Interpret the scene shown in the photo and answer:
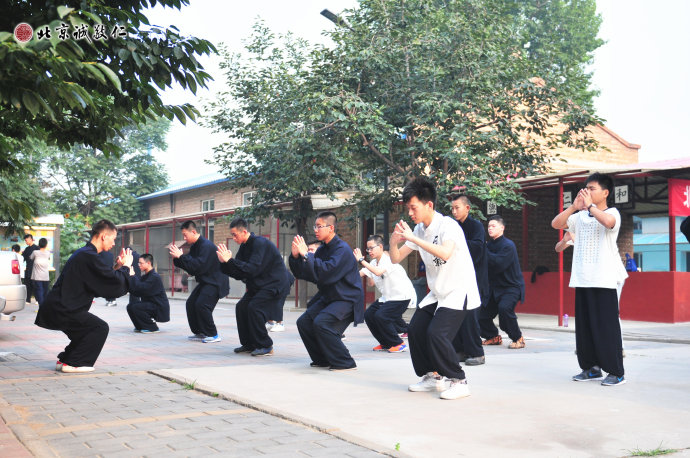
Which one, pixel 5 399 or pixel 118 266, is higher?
pixel 118 266

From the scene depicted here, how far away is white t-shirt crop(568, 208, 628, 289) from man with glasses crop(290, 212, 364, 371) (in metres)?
2.26

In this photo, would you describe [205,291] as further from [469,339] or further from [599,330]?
[599,330]

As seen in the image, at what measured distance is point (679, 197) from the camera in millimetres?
14727

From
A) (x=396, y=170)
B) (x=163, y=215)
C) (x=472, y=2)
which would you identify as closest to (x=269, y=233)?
(x=396, y=170)

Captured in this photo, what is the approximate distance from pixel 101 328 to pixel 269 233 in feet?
59.9

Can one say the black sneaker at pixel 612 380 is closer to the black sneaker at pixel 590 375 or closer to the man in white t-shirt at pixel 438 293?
the black sneaker at pixel 590 375

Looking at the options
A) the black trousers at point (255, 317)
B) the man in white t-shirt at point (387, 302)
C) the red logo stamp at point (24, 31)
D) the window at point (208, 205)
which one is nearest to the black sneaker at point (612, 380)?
the man in white t-shirt at point (387, 302)

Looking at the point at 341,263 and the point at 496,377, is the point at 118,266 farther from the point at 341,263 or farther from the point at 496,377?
the point at 496,377

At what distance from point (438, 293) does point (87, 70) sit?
11.1 ft

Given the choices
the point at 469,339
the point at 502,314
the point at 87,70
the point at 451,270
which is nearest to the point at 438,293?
the point at 451,270

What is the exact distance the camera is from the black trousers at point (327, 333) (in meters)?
7.50

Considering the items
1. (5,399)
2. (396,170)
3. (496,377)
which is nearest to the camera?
(5,399)

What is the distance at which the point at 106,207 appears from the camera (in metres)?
43.6

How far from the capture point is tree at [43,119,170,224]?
142 feet
